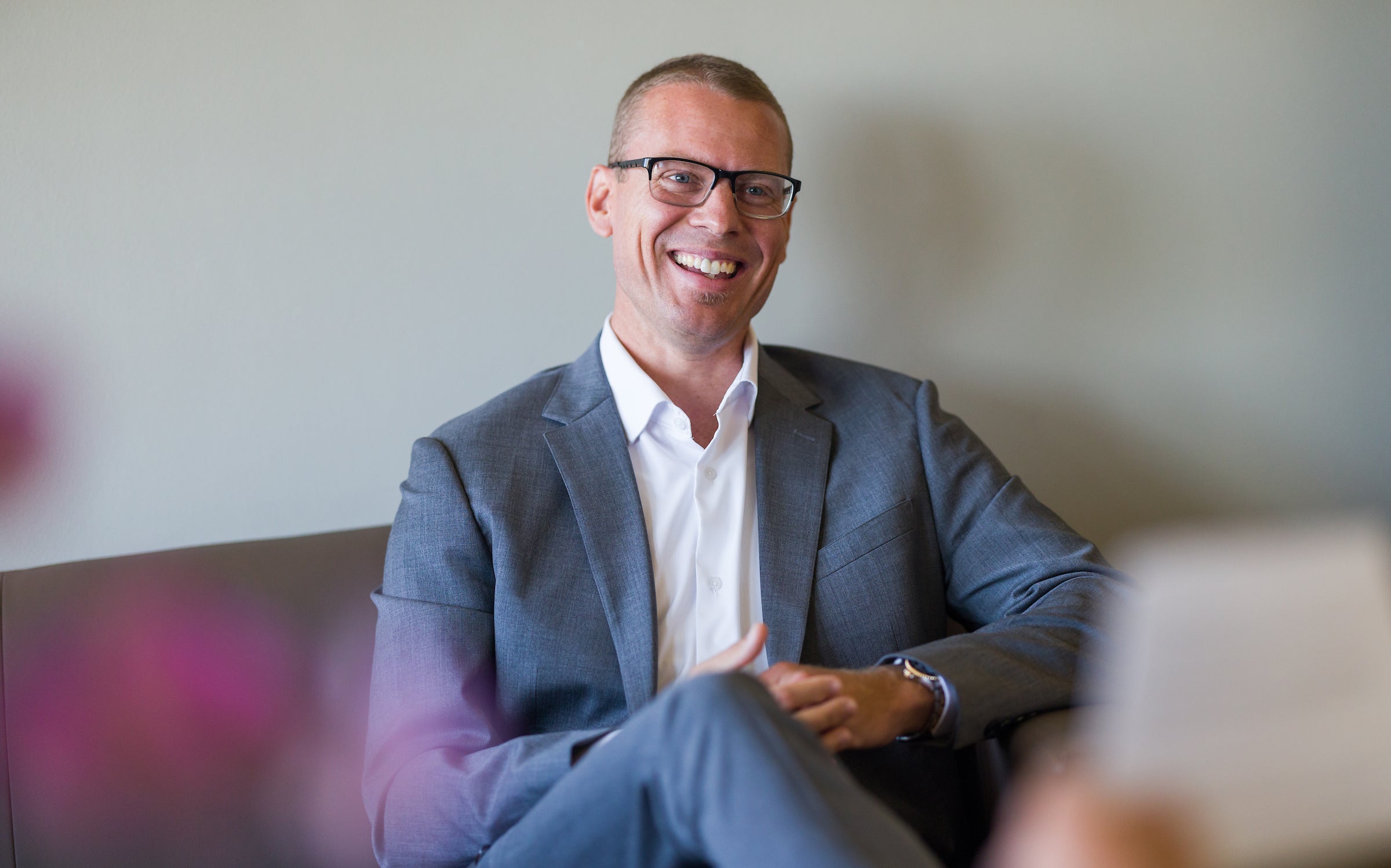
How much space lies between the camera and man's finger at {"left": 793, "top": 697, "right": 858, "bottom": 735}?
1164 mm

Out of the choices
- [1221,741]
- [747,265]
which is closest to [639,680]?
[747,265]

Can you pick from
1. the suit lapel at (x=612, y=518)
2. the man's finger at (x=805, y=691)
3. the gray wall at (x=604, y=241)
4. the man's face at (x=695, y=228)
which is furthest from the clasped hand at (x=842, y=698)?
the gray wall at (x=604, y=241)

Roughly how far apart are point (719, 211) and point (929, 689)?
749 mm

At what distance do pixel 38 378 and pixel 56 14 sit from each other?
21.7 inches

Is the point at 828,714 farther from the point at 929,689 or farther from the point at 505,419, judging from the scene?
the point at 505,419

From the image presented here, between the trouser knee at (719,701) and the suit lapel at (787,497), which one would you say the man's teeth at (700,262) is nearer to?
the suit lapel at (787,497)

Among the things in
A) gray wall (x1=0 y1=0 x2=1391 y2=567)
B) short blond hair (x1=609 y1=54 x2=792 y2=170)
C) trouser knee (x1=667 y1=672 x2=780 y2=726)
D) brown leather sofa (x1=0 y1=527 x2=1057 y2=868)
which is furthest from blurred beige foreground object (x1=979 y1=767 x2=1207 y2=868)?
gray wall (x1=0 y1=0 x2=1391 y2=567)

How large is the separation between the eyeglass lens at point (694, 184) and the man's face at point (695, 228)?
0.01 meters

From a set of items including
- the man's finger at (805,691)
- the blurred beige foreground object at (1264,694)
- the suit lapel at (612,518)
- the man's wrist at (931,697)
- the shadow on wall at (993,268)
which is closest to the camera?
the blurred beige foreground object at (1264,694)

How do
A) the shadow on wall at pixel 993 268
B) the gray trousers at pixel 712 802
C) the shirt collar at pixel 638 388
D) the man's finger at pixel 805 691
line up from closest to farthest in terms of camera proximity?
the gray trousers at pixel 712 802 → the man's finger at pixel 805 691 → the shirt collar at pixel 638 388 → the shadow on wall at pixel 993 268

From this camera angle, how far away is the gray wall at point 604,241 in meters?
1.60

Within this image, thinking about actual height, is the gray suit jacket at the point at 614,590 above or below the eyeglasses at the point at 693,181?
below

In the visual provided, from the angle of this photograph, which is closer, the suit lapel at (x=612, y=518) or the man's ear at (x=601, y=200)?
the suit lapel at (x=612, y=518)

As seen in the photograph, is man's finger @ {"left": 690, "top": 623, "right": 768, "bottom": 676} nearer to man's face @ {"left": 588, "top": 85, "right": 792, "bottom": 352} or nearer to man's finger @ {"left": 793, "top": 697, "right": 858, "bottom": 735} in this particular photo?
man's finger @ {"left": 793, "top": 697, "right": 858, "bottom": 735}
